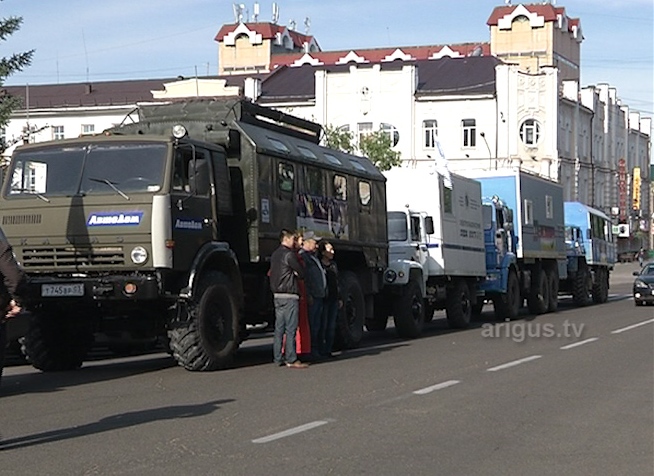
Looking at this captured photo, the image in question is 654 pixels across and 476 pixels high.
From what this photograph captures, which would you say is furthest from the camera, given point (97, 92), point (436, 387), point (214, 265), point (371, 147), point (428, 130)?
point (97, 92)

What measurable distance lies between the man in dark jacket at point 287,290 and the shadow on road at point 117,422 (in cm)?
391

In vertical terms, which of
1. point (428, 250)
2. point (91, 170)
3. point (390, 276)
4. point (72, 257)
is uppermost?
point (91, 170)

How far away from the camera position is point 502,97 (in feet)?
252

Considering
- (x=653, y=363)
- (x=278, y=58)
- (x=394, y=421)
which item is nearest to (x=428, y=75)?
(x=278, y=58)

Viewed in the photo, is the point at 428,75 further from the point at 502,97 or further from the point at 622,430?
the point at 622,430

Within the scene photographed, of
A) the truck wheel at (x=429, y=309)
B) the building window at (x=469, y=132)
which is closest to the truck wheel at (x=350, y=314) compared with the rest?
the truck wheel at (x=429, y=309)

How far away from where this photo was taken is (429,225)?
2434 centimetres

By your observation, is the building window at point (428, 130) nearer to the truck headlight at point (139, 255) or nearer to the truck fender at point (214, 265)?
the truck fender at point (214, 265)

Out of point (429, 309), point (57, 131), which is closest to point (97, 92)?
point (57, 131)


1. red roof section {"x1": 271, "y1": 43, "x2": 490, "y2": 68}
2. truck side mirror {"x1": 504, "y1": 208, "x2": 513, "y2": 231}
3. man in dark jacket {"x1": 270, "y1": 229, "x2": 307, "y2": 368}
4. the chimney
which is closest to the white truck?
truck side mirror {"x1": 504, "y1": 208, "x2": 513, "y2": 231}

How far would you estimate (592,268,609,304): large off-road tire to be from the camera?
39.8 meters

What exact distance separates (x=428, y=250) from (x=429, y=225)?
0.51 m

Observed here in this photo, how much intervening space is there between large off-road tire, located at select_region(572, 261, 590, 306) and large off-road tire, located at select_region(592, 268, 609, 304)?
1.68m

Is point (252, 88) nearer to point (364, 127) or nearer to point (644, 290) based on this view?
point (364, 127)
